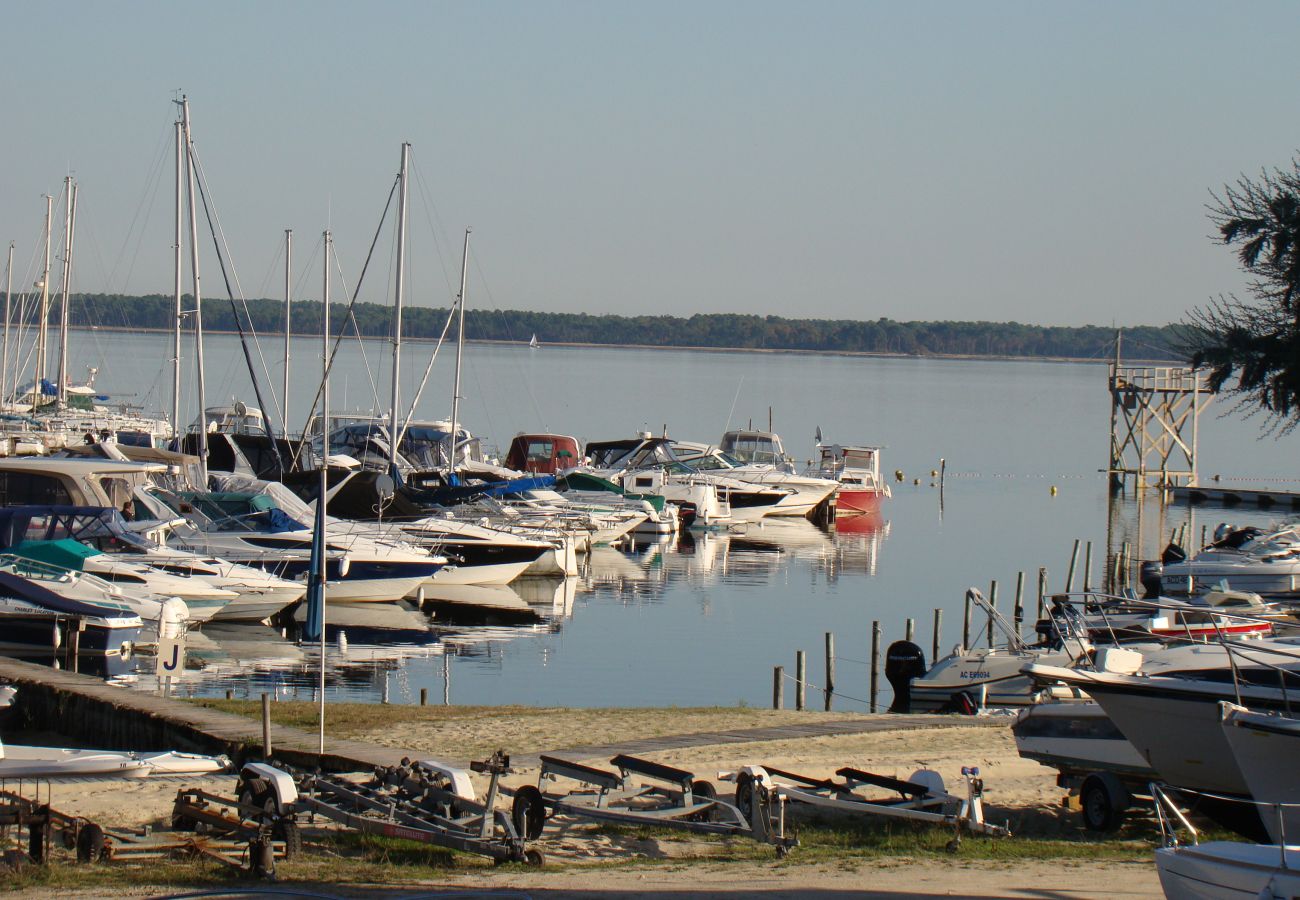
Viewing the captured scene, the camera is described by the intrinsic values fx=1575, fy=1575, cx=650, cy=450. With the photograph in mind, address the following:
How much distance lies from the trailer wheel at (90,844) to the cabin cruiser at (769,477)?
4616cm

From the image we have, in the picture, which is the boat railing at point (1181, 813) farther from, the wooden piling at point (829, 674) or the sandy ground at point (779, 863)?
the wooden piling at point (829, 674)

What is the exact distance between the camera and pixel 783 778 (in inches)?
580

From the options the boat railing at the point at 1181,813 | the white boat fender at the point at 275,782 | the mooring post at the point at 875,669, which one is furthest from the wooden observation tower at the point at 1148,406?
the white boat fender at the point at 275,782

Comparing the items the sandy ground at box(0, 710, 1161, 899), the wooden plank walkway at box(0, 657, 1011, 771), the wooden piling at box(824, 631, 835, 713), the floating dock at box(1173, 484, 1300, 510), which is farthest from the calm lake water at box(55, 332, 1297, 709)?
the sandy ground at box(0, 710, 1161, 899)

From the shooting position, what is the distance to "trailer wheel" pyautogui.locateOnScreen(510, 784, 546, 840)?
40.4 feet

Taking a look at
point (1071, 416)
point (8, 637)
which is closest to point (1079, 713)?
point (8, 637)

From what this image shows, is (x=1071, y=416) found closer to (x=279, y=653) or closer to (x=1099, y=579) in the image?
(x=1099, y=579)

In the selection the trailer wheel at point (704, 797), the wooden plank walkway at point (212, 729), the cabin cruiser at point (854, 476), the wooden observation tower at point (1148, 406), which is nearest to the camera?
the trailer wheel at point (704, 797)

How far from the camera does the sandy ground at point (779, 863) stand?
442 inches

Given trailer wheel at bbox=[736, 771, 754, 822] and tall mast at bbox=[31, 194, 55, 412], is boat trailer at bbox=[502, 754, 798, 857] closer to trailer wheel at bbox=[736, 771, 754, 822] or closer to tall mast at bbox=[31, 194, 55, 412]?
trailer wheel at bbox=[736, 771, 754, 822]

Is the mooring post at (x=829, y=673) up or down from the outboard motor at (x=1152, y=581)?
down

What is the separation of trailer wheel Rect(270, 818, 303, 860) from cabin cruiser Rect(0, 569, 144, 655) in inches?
533

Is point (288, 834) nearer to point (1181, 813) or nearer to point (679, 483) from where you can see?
point (1181, 813)

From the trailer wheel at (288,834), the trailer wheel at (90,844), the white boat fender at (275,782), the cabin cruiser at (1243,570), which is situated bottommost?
the cabin cruiser at (1243,570)
